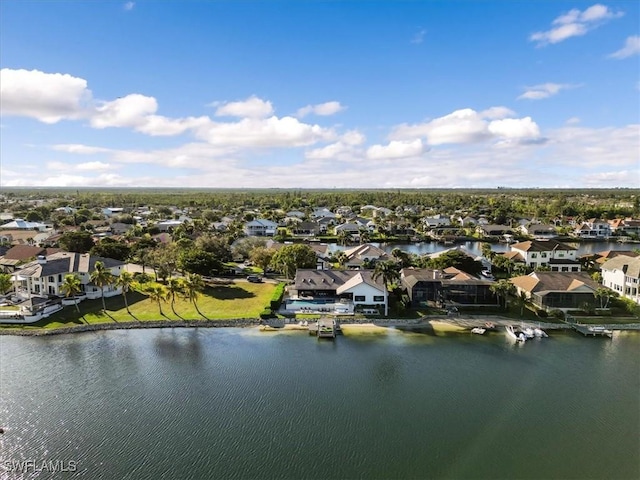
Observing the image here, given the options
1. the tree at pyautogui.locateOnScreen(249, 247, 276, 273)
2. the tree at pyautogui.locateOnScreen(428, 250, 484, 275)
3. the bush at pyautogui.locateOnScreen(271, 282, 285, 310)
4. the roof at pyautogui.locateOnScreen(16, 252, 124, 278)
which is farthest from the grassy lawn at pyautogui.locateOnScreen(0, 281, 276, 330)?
the tree at pyautogui.locateOnScreen(428, 250, 484, 275)

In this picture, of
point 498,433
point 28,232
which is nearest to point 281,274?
point 498,433

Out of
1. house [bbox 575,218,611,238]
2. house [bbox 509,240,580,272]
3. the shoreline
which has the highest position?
house [bbox 575,218,611,238]

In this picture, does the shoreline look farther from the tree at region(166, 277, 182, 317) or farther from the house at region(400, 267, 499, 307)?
the house at region(400, 267, 499, 307)

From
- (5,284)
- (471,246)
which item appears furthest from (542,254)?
(5,284)

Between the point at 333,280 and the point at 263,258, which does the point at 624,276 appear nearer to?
the point at 333,280

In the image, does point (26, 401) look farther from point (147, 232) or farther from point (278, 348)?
point (147, 232)
